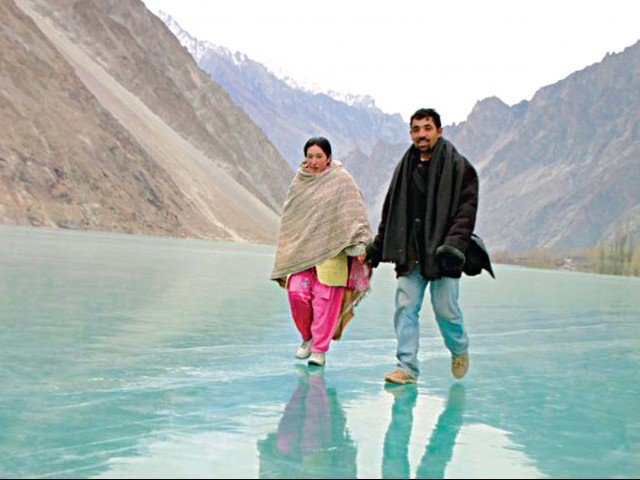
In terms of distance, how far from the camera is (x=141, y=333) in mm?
8461

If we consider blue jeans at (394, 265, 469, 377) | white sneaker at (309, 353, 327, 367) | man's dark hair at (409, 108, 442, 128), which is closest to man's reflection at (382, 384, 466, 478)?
blue jeans at (394, 265, 469, 377)

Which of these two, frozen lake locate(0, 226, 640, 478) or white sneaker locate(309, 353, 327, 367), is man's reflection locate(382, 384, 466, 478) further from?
white sneaker locate(309, 353, 327, 367)

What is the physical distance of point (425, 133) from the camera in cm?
602

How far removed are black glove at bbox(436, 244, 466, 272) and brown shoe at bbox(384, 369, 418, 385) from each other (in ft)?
2.72

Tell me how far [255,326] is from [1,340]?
3.23 meters

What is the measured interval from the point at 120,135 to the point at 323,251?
2887 inches

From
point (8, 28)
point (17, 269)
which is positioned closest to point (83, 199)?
point (8, 28)

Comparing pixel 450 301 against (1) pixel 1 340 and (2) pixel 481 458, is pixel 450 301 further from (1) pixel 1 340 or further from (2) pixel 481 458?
(1) pixel 1 340

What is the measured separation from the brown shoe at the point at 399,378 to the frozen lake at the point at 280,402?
0.12 metres

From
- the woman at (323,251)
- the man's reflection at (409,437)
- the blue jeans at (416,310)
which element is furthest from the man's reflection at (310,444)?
the woman at (323,251)

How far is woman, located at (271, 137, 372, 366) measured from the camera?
6953 mm

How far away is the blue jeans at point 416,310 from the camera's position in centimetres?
605

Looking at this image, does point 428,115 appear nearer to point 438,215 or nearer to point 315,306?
point 438,215

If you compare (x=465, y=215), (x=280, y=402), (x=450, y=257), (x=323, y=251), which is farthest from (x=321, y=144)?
(x=280, y=402)
